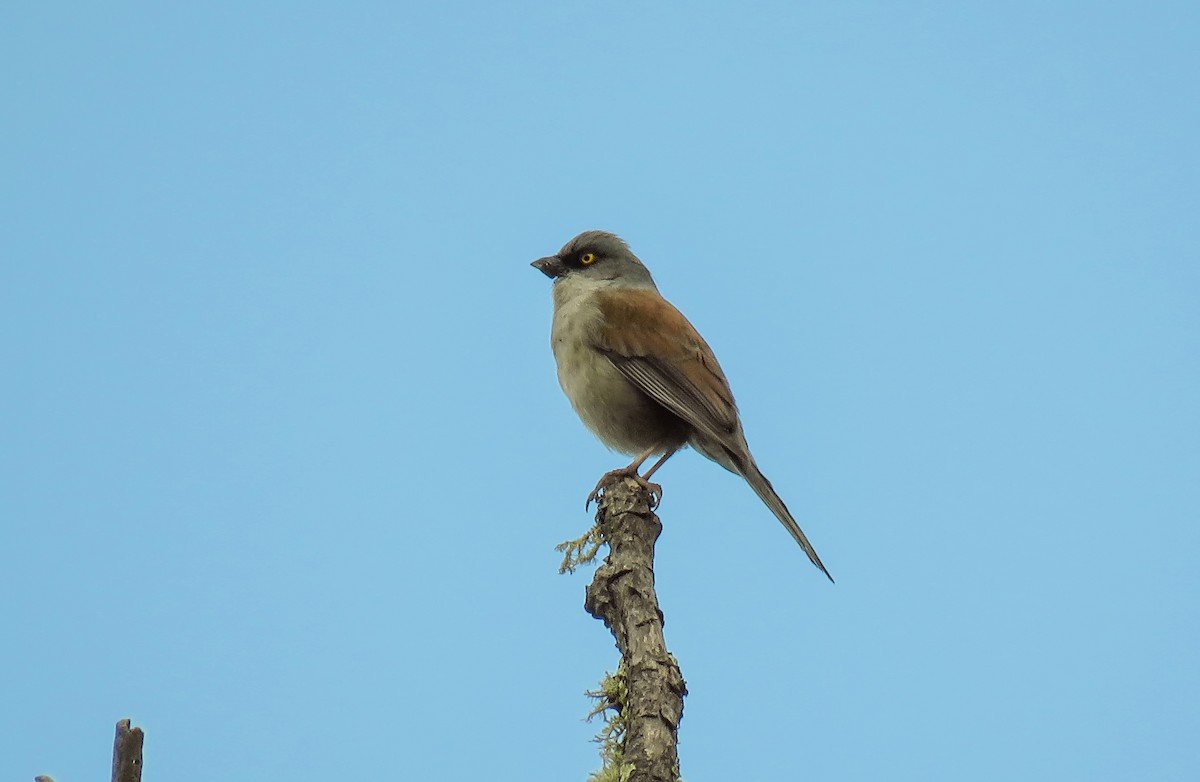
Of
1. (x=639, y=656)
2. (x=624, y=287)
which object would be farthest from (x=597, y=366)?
(x=639, y=656)

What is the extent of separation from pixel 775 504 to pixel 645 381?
45.6 inches

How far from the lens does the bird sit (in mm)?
6938

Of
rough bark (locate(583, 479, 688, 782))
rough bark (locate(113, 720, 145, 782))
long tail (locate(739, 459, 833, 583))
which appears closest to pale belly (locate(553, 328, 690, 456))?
long tail (locate(739, 459, 833, 583))

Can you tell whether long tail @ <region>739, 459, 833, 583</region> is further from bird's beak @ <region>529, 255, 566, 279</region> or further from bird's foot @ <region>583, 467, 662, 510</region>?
bird's beak @ <region>529, 255, 566, 279</region>

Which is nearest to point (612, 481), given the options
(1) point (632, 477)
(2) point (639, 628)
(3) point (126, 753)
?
(1) point (632, 477)

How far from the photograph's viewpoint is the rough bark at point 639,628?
11.5ft

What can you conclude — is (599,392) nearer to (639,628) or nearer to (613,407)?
(613,407)

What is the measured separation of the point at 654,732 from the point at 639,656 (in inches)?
14.3

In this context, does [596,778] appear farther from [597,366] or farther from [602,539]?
[597,366]

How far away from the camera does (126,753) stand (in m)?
2.70

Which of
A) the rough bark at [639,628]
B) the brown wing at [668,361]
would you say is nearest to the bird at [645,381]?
the brown wing at [668,361]

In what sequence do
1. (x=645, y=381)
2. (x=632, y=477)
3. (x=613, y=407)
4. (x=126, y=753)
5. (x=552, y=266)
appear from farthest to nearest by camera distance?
(x=552, y=266), (x=613, y=407), (x=645, y=381), (x=632, y=477), (x=126, y=753)

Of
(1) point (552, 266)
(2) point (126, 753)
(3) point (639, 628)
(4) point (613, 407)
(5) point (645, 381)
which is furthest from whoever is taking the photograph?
(1) point (552, 266)

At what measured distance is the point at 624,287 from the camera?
814 centimetres
